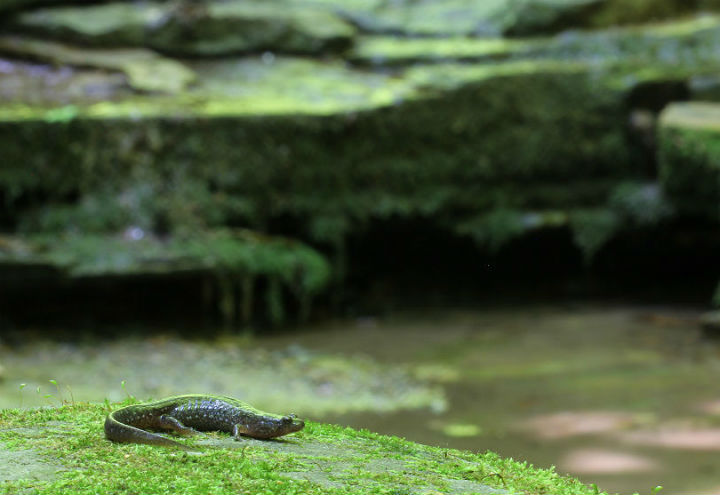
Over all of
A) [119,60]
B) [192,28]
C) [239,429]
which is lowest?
[239,429]

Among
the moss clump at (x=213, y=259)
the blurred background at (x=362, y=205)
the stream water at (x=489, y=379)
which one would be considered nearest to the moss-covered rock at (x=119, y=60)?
the blurred background at (x=362, y=205)

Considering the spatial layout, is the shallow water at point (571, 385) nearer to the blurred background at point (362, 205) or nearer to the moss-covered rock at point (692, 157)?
the blurred background at point (362, 205)

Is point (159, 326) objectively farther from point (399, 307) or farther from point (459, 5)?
point (459, 5)

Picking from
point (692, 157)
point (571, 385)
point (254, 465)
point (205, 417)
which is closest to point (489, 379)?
point (571, 385)

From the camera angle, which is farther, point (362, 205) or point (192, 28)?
point (192, 28)

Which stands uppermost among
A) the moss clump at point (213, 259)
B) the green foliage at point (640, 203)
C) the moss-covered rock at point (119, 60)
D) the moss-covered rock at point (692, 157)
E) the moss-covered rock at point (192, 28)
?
the moss-covered rock at point (192, 28)

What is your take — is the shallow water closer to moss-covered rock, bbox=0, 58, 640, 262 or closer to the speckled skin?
the speckled skin

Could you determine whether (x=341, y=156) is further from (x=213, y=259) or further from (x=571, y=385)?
(x=571, y=385)
